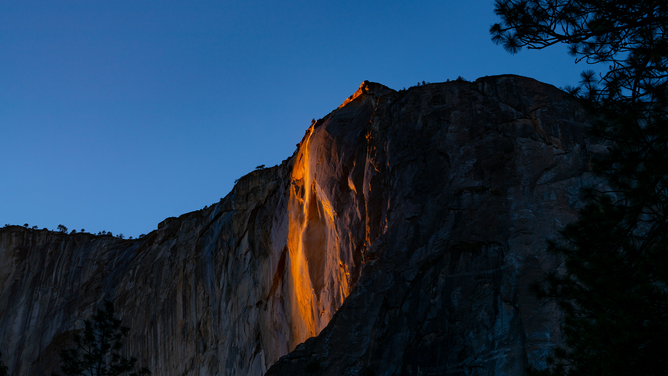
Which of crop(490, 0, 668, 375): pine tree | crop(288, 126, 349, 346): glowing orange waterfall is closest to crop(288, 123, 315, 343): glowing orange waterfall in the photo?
crop(288, 126, 349, 346): glowing orange waterfall

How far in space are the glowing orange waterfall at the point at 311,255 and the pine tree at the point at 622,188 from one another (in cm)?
1385

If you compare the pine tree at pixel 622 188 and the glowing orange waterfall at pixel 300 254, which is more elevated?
the glowing orange waterfall at pixel 300 254

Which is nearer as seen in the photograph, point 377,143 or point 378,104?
point 377,143

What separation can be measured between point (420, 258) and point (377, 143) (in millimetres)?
6053

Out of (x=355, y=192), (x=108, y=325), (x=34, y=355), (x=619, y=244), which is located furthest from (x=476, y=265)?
(x=34, y=355)

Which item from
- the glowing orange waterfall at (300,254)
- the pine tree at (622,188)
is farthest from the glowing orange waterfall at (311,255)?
the pine tree at (622,188)

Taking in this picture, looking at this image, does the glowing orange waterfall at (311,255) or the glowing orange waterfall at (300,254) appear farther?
the glowing orange waterfall at (300,254)

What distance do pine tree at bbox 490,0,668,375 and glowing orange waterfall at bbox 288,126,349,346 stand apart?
45.4ft

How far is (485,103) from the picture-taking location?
2333 cm

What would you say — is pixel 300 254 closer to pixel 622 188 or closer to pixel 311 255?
pixel 311 255

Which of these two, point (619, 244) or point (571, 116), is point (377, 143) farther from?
point (619, 244)

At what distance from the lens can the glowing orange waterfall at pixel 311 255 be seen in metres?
25.0

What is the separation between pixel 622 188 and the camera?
380 inches

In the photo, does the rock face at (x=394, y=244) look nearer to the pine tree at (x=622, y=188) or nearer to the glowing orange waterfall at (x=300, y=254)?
the glowing orange waterfall at (x=300, y=254)
